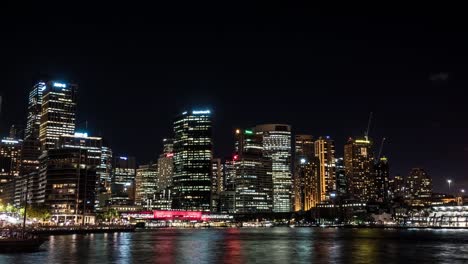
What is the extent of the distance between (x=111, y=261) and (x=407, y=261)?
4281cm

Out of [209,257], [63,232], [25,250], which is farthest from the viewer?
[63,232]

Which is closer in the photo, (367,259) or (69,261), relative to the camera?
(69,261)

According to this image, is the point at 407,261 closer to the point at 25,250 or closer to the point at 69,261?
the point at 69,261

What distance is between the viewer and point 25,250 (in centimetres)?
8844

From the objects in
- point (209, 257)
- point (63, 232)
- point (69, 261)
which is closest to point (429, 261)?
point (209, 257)

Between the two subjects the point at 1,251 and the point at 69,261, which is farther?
the point at 1,251

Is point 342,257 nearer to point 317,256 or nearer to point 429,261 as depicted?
point 317,256

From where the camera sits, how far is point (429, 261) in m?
78.1

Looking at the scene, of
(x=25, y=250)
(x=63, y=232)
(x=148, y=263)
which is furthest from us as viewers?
(x=63, y=232)

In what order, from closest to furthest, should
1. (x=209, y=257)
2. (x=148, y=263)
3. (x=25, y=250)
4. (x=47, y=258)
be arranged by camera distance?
(x=148, y=263), (x=47, y=258), (x=209, y=257), (x=25, y=250)

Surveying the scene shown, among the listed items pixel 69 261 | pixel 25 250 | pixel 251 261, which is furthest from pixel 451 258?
pixel 25 250

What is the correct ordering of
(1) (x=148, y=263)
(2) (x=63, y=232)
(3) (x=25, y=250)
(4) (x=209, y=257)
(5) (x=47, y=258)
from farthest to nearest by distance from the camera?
(2) (x=63, y=232), (3) (x=25, y=250), (4) (x=209, y=257), (5) (x=47, y=258), (1) (x=148, y=263)

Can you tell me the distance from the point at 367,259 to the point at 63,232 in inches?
5638

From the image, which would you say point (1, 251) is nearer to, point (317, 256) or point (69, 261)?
point (69, 261)
